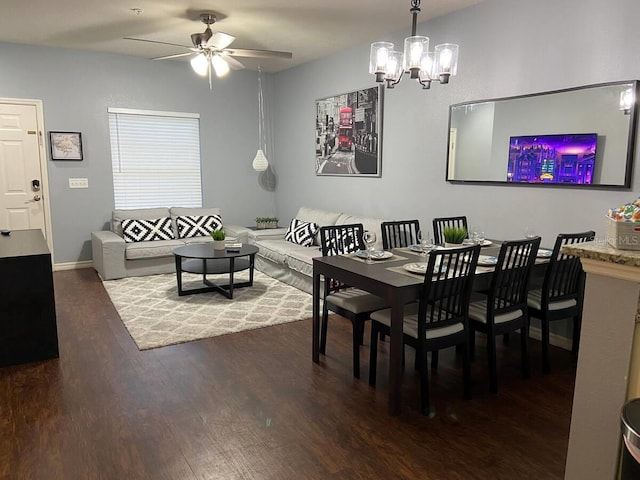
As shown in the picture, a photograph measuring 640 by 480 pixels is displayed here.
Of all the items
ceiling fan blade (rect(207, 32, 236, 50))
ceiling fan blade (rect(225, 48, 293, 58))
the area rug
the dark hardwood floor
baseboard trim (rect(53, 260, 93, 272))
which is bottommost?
the dark hardwood floor

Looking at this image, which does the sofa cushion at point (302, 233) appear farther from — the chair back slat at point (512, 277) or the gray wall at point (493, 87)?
the chair back slat at point (512, 277)

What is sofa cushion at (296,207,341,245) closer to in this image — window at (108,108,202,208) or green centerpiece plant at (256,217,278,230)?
green centerpiece plant at (256,217,278,230)

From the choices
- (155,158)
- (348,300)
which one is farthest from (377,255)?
(155,158)

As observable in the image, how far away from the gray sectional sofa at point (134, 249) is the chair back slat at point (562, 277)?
4.27m

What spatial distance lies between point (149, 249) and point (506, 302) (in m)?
4.39

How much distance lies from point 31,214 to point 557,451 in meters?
6.34

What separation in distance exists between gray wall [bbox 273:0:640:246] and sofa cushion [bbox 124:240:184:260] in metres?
2.24

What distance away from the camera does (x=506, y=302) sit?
3.11 metres

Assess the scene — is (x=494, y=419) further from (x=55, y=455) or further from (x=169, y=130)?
(x=169, y=130)

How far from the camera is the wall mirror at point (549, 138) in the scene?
3234mm

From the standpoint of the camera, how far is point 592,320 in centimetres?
150

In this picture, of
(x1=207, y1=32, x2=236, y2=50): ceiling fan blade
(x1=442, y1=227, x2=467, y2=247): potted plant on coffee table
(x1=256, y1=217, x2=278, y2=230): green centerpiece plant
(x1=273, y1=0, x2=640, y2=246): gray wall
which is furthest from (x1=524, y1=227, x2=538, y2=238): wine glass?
(x1=256, y1=217, x2=278, y2=230): green centerpiece plant

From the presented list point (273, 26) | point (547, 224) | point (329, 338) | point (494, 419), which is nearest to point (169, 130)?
point (273, 26)

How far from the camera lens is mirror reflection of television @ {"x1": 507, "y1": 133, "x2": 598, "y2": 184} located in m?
3.42
